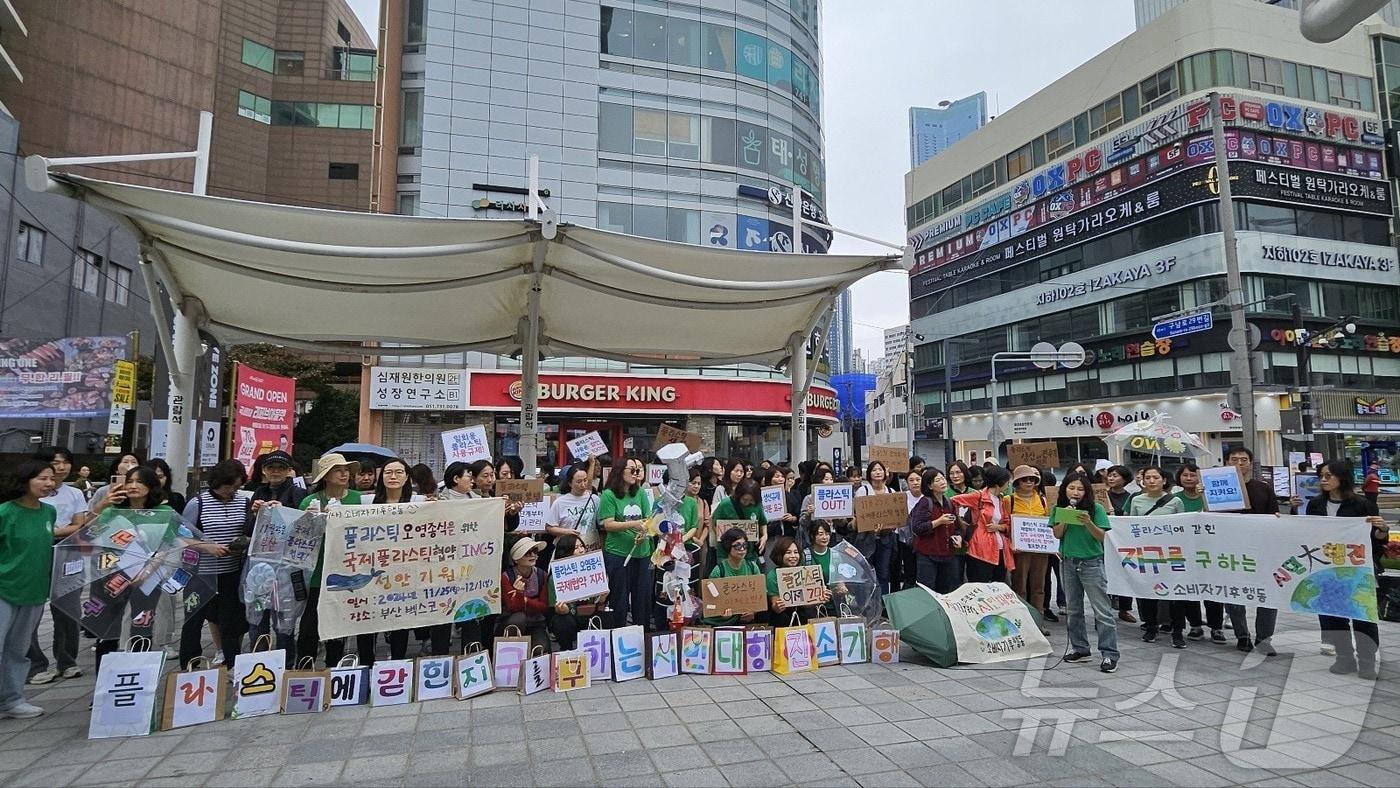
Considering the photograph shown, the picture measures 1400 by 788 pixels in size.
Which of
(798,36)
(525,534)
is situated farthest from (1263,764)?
(798,36)

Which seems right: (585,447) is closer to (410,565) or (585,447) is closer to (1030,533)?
(410,565)

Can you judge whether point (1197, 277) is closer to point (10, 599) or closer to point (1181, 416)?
point (1181, 416)

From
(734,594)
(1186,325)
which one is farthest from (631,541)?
(1186,325)

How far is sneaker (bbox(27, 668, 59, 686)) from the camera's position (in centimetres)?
588

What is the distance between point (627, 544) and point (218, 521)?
3.38 m

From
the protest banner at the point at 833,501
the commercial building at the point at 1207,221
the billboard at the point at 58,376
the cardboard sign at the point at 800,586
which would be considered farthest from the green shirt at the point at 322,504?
the commercial building at the point at 1207,221

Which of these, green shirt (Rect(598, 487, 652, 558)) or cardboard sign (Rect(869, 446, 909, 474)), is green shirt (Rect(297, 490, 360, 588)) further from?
cardboard sign (Rect(869, 446, 909, 474))

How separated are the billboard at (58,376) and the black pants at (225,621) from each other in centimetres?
1281

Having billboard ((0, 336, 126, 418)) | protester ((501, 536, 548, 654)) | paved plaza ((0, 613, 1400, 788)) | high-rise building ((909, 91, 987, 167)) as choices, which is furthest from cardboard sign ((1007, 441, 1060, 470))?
high-rise building ((909, 91, 987, 167))

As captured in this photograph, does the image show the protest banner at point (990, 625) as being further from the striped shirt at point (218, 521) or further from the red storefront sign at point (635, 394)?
the red storefront sign at point (635, 394)

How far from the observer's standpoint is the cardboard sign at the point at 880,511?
25.6 feet

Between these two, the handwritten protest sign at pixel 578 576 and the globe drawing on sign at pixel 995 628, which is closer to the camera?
the handwritten protest sign at pixel 578 576

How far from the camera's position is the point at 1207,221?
1385 inches

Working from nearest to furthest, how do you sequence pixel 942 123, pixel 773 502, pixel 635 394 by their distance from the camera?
pixel 773 502 → pixel 635 394 → pixel 942 123
